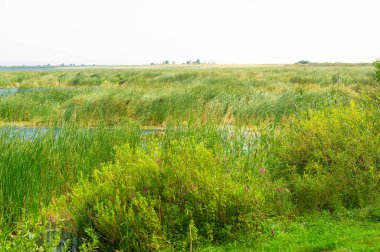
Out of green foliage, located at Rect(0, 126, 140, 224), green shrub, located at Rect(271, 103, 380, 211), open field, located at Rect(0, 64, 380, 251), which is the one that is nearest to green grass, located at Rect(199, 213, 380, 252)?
open field, located at Rect(0, 64, 380, 251)

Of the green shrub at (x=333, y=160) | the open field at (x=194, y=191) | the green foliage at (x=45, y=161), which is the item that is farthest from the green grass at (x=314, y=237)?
the green foliage at (x=45, y=161)

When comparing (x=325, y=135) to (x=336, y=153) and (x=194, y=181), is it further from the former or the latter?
(x=194, y=181)

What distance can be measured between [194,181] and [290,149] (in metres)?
3.25

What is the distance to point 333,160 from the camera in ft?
27.1

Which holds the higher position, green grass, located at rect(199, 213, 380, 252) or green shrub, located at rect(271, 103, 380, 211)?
green shrub, located at rect(271, 103, 380, 211)

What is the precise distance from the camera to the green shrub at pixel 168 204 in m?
6.15

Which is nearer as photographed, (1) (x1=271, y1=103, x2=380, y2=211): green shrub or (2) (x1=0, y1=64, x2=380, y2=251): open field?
(2) (x1=0, y1=64, x2=380, y2=251): open field

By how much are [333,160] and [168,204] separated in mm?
3445

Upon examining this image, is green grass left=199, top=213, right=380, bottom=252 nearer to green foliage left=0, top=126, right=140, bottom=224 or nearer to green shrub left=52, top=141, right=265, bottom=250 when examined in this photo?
green shrub left=52, top=141, right=265, bottom=250

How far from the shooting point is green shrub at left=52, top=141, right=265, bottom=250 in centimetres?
615

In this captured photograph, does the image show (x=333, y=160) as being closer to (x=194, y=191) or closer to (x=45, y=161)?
(x=194, y=191)

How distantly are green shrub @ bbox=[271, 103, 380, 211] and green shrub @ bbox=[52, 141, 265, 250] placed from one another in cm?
151

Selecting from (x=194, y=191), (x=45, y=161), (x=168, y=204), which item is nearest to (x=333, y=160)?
(x=194, y=191)

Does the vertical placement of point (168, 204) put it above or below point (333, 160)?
below
